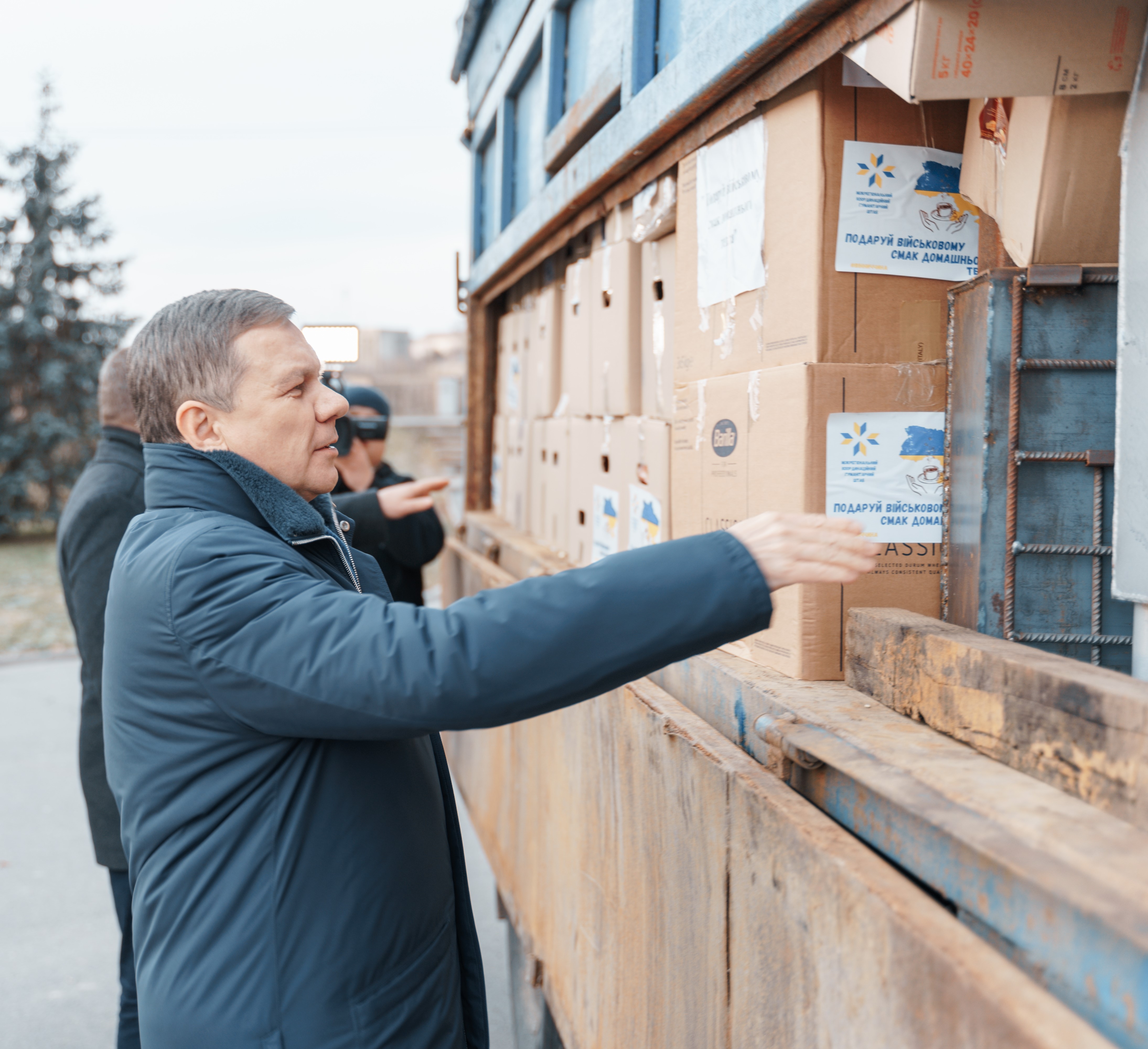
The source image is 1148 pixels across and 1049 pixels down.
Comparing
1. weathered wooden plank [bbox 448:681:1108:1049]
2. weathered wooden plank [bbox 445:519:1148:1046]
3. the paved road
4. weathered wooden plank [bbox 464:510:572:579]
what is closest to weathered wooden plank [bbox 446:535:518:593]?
weathered wooden plank [bbox 464:510:572:579]

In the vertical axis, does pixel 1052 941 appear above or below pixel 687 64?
below

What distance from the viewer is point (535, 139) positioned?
4.78 meters

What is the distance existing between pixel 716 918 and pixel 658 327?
6.33 ft

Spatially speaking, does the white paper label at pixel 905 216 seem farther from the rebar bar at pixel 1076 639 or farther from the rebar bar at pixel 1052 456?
the rebar bar at pixel 1076 639

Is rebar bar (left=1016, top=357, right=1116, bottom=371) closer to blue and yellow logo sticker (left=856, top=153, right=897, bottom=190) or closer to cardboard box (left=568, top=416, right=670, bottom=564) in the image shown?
blue and yellow logo sticker (left=856, top=153, right=897, bottom=190)

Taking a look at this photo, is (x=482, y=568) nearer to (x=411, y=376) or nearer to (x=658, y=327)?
(x=658, y=327)

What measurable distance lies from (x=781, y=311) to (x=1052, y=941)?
143 centimetres

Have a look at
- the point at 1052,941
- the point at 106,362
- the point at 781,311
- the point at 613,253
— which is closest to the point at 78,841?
the point at 106,362

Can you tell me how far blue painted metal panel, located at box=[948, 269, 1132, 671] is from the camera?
182 cm

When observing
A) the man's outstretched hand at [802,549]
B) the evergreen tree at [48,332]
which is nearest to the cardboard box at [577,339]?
the man's outstretched hand at [802,549]

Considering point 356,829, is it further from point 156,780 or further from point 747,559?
point 747,559

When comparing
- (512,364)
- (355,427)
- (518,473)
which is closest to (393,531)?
(355,427)

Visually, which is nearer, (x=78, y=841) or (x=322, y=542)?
(x=322, y=542)

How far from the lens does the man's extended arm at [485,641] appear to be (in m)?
1.26
